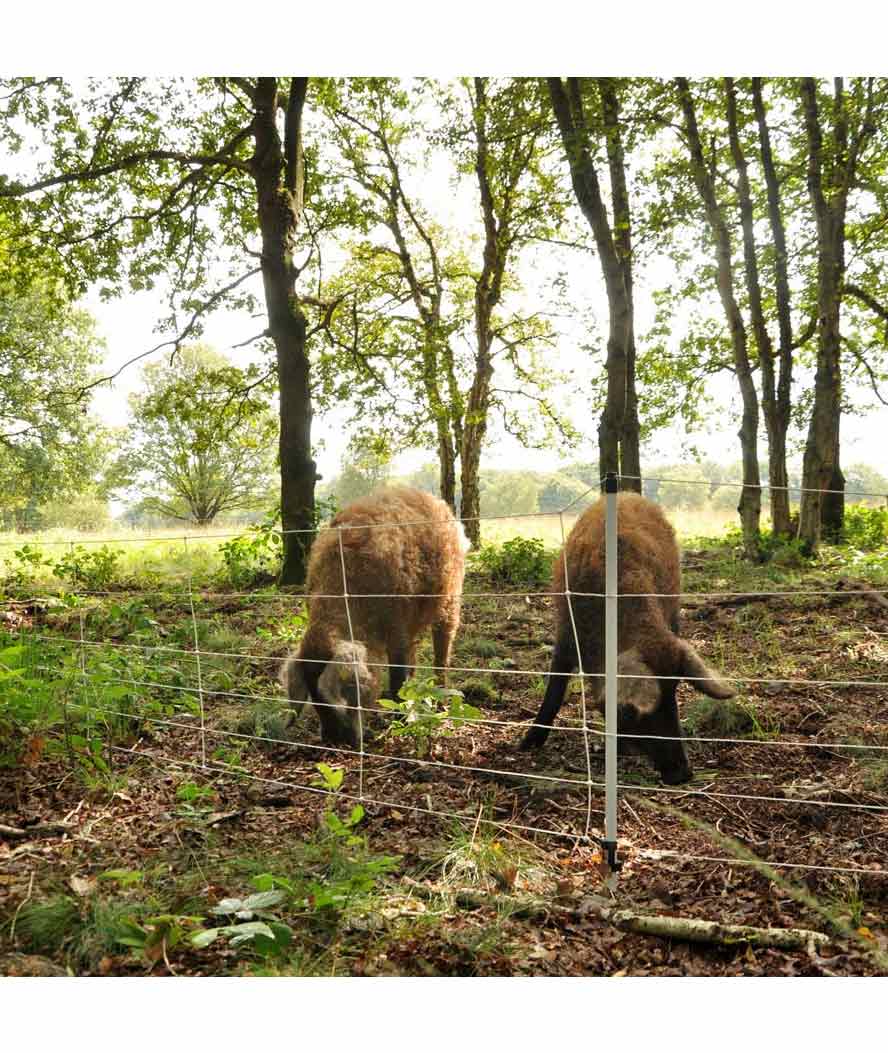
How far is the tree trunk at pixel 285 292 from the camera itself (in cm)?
1037

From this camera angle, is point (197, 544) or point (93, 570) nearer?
point (93, 570)

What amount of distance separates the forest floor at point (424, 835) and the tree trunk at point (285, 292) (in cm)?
464

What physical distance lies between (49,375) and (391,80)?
1472 cm

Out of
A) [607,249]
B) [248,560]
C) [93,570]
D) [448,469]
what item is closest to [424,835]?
[607,249]

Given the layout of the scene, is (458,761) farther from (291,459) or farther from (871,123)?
(871,123)

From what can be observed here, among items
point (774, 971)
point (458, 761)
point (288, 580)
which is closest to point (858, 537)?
point (288, 580)

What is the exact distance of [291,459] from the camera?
1036 centimetres

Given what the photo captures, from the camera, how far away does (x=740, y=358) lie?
1114cm

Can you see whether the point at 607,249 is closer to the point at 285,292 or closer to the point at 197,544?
the point at 285,292

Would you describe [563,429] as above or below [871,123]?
below

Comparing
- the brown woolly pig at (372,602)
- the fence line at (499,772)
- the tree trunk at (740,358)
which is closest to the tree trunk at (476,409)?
the tree trunk at (740,358)

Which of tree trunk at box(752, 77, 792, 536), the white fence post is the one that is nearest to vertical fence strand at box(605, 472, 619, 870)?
the white fence post

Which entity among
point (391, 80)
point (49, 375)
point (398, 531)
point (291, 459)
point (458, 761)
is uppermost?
point (391, 80)

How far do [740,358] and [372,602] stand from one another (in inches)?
320
